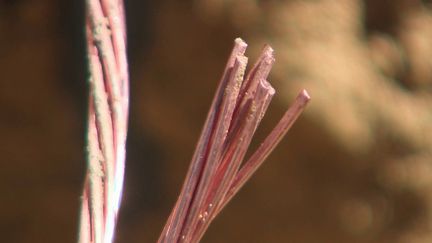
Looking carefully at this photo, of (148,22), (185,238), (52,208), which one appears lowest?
(185,238)

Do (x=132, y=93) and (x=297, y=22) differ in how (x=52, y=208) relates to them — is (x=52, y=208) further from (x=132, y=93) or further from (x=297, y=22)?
(x=297, y=22)

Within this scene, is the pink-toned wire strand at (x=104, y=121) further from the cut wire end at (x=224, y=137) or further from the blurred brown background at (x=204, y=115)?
the blurred brown background at (x=204, y=115)

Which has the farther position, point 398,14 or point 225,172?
point 398,14

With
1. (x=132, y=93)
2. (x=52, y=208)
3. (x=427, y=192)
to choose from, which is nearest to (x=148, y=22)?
(x=132, y=93)

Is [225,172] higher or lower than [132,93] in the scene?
lower

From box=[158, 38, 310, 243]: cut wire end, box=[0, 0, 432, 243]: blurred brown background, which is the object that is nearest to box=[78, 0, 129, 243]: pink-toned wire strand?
box=[158, 38, 310, 243]: cut wire end

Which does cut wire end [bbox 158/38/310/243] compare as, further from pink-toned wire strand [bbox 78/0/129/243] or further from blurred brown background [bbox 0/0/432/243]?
blurred brown background [bbox 0/0/432/243]

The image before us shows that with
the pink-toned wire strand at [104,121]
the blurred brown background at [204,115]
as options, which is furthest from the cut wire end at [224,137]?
the blurred brown background at [204,115]
